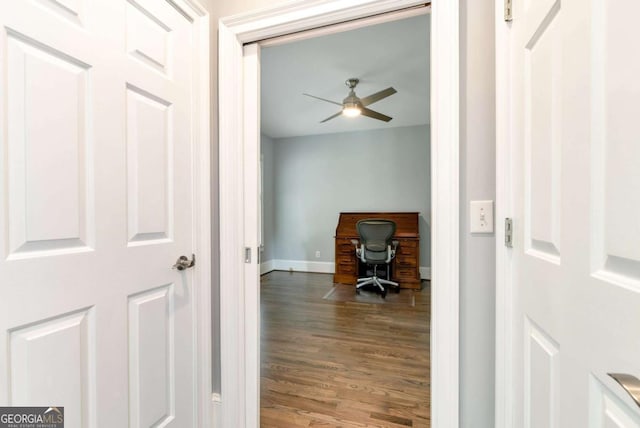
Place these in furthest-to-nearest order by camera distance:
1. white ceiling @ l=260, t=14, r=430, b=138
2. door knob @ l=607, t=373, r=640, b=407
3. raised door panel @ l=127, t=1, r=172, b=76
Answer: white ceiling @ l=260, t=14, r=430, b=138 < raised door panel @ l=127, t=1, r=172, b=76 < door knob @ l=607, t=373, r=640, b=407

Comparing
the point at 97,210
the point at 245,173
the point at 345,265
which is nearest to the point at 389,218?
the point at 345,265

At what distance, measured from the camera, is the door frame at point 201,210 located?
4.17ft

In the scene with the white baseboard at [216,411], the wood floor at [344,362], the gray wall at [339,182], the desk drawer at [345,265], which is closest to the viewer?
the white baseboard at [216,411]

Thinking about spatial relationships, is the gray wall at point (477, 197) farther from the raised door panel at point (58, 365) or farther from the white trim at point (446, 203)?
the raised door panel at point (58, 365)

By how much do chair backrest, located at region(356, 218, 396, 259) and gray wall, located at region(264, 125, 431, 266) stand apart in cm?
110

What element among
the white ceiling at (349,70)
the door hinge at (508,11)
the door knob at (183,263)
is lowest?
the door knob at (183,263)

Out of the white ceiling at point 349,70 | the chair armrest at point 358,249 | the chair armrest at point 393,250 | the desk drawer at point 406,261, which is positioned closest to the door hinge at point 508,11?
the white ceiling at point 349,70

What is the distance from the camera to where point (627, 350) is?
1.40 feet

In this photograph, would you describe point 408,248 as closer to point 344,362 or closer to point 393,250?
point 393,250

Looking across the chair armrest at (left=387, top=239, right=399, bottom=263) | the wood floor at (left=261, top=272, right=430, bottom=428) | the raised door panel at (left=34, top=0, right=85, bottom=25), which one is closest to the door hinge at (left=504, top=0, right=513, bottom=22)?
the raised door panel at (left=34, top=0, right=85, bottom=25)

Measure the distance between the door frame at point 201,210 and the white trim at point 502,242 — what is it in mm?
1197

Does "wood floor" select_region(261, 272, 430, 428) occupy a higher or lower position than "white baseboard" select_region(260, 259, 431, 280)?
lower

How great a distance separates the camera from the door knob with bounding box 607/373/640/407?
15.4 inches

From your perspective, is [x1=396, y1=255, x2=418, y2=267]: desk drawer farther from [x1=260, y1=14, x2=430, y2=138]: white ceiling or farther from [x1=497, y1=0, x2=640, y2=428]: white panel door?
[x1=497, y1=0, x2=640, y2=428]: white panel door
